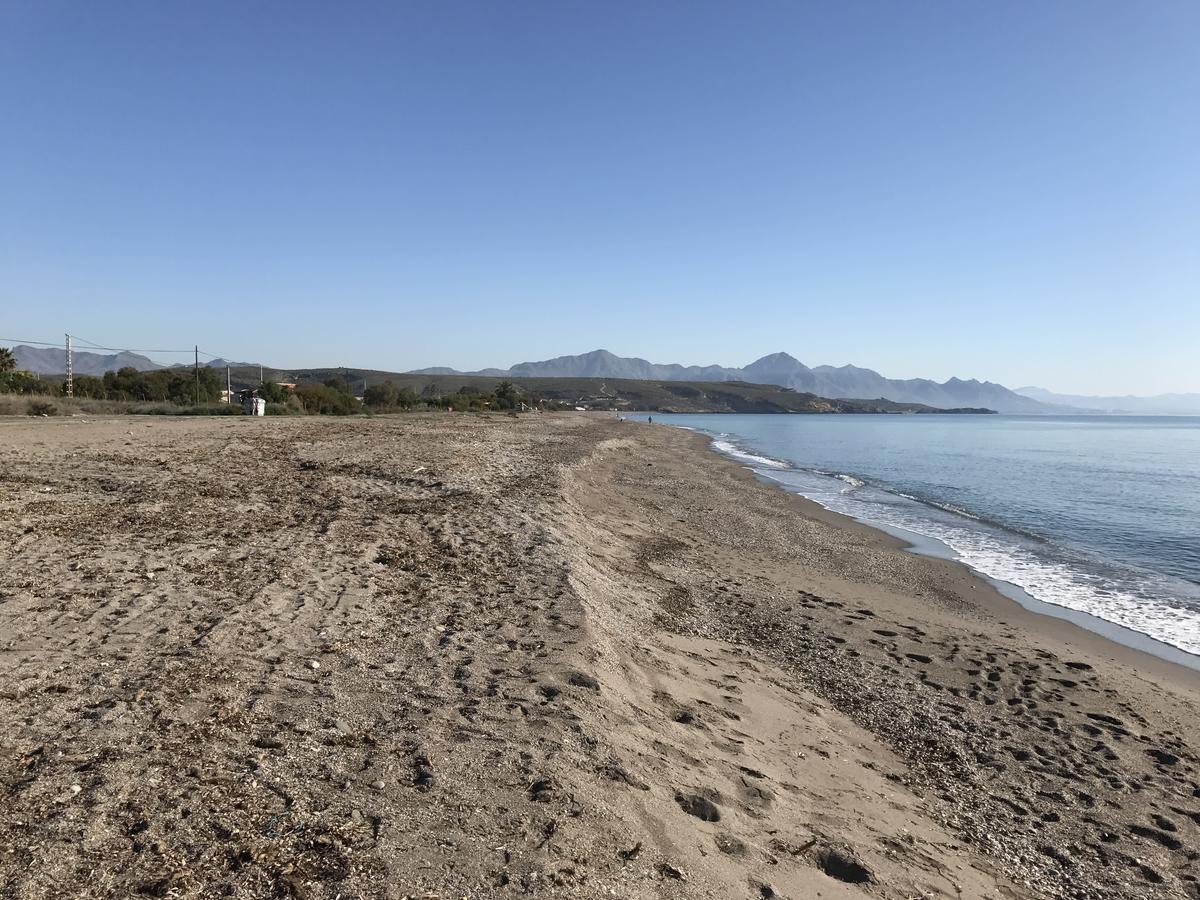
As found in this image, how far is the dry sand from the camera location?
3.13m

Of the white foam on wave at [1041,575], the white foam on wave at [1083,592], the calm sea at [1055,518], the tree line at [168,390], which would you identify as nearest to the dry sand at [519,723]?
the white foam on wave at [1083,592]

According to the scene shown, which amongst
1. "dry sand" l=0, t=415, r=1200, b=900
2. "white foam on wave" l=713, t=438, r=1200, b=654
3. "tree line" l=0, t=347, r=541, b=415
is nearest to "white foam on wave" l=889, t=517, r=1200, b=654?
"white foam on wave" l=713, t=438, r=1200, b=654

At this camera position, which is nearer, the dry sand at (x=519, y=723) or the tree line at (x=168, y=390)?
the dry sand at (x=519, y=723)

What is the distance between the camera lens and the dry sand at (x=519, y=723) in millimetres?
3135

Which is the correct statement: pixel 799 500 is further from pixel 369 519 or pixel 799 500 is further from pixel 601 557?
pixel 369 519

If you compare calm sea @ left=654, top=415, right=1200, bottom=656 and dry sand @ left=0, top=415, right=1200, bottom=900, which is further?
calm sea @ left=654, top=415, right=1200, bottom=656

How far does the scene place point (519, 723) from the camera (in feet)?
14.8

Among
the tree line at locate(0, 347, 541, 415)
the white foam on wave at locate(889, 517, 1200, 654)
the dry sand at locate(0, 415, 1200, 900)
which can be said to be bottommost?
the white foam on wave at locate(889, 517, 1200, 654)

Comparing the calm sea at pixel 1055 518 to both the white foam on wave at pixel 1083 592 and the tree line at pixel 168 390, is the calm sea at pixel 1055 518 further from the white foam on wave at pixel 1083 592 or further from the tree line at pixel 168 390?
the tree line at pixel 168 390

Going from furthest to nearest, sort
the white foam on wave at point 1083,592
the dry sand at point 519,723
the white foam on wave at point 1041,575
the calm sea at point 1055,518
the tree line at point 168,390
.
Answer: the tree line at point 168,390 → the calm sea at point 1055,518 → the white foam on wave at point 1041,575 → the white foam on wave at point 1083,592 → the dry sand at point 519,723

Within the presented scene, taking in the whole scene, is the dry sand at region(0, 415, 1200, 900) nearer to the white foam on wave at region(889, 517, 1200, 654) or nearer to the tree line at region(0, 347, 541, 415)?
the white foam on wave at region(889, 517, 1200, 654)

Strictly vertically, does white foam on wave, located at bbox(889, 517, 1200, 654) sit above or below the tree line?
below

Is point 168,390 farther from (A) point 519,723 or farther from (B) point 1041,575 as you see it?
(A) point 519,723

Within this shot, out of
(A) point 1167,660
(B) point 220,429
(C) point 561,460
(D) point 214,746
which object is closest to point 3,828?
(D) point 214,746
